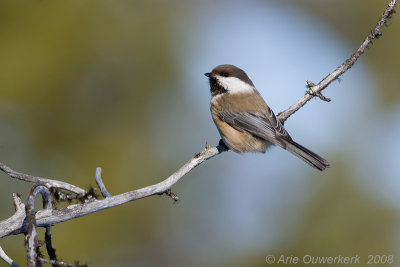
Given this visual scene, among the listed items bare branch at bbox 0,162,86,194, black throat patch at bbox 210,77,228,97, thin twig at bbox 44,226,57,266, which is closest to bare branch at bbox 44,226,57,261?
thin twig at bbox 44,226,57,266

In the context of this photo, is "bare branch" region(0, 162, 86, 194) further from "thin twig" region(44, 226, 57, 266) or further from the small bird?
the small bird

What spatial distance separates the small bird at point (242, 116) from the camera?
A: 437 cm

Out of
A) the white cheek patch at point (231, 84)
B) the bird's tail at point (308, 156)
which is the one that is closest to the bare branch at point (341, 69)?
the bird's tail at point (308, 156)

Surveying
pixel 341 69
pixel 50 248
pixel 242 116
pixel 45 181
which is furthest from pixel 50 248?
pixel 242 116

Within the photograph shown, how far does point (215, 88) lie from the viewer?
480 cm

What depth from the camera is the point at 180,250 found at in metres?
7.22

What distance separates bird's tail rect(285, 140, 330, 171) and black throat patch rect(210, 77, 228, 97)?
2.80 ft

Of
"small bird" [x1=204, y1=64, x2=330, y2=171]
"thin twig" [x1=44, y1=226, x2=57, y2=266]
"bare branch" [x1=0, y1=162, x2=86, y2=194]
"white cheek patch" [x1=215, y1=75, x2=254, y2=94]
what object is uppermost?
"white cheek patch" [x1=215, y1=75, x2=254, y2=94]

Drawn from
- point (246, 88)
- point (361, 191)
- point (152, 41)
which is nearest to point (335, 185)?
point (361, 191)

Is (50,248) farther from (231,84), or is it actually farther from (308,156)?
(231,84)

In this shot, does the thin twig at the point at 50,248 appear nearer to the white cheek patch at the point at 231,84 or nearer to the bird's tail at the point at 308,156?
the bird's tail at the point at 308,156

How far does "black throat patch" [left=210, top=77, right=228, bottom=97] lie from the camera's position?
4770 millimetres

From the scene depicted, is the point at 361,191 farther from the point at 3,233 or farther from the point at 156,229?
the point at 3,233

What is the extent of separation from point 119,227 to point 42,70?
2.45m
